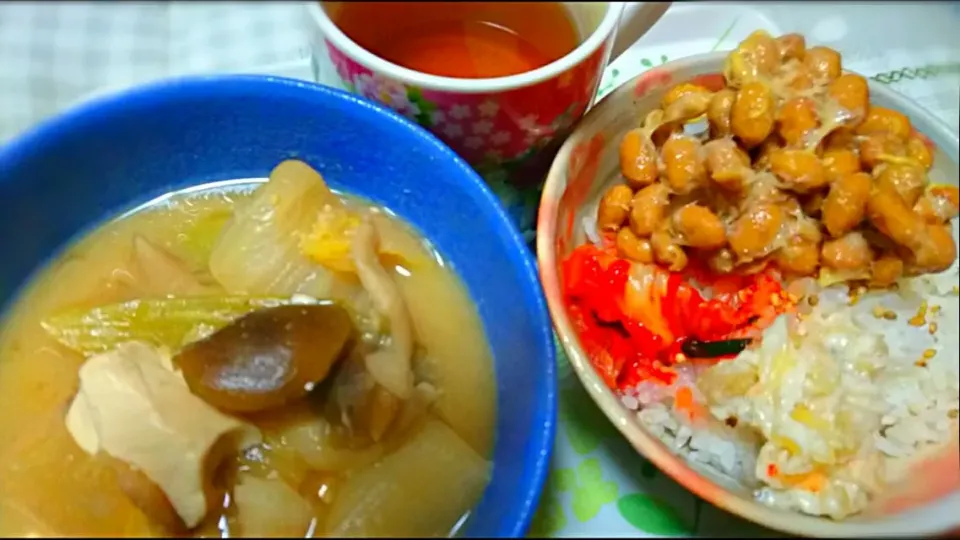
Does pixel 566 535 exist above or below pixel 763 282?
below

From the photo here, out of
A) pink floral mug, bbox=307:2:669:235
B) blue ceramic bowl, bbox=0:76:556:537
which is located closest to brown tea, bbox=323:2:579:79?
pink floral mug, bbox=307:2:669:235

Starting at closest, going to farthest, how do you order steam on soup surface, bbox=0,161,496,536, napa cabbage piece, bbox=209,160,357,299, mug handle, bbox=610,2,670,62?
1. steam on soup surface, bbox=0,161,496,536
2. napa cabbage piece, bbox=209,160,357,299
3. mug handle, bbox=610,2,670,62

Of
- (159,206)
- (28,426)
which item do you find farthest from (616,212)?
(28,426)

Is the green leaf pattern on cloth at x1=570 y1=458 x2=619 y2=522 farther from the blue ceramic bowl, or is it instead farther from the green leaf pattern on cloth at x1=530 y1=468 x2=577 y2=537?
the blue ceramic bowl

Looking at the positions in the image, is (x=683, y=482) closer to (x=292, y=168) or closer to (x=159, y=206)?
(x=292, y=168)

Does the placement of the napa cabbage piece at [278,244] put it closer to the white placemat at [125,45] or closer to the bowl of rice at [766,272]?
the bowl of rice at [766,272]

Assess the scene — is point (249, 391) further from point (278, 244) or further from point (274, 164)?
point (274, 164)

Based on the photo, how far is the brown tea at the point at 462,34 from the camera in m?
1.07

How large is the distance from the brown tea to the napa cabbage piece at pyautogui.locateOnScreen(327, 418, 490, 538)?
46 cm

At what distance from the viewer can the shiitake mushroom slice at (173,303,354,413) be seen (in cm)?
77

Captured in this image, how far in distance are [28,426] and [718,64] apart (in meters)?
0.85

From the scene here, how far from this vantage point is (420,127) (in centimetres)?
93

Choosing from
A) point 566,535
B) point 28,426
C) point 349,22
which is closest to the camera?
point 28,426

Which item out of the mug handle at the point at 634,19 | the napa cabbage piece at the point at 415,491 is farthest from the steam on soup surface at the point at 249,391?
the mug handle at the point at 634,19
